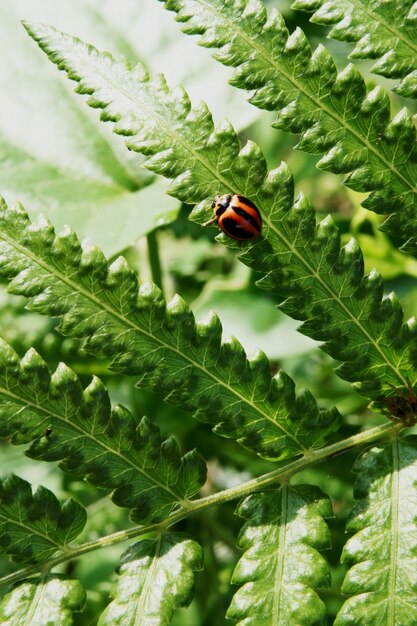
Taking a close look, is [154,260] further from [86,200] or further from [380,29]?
[380,29]

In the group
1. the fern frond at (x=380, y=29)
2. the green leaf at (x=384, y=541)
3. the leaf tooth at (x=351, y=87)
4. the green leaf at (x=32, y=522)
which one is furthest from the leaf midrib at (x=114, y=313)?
the fern frond at (x=380, y=29)

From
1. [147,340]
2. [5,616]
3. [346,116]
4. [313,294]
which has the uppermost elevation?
[346,116]

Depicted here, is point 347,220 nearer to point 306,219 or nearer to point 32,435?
point 306,219

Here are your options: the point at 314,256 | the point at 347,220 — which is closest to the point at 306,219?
the point at 314,256

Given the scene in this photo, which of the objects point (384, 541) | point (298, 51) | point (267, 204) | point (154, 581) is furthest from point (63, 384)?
point (298, 51)

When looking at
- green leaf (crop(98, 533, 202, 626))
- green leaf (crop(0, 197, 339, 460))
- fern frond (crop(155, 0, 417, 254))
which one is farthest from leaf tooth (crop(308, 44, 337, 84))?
green leaf (crop(98, 533, 202, 626))

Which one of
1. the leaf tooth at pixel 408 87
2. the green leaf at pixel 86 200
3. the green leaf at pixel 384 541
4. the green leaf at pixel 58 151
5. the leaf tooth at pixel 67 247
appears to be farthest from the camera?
the green leaf at pixel 58 151

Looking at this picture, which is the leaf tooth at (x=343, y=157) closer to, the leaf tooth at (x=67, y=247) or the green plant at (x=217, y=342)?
the green plant at (x=217, y=342)
